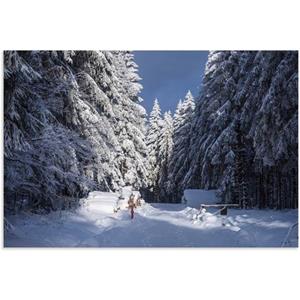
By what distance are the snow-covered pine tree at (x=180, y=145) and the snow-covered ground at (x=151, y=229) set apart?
0.77m

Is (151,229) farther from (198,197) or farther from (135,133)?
(135,133)

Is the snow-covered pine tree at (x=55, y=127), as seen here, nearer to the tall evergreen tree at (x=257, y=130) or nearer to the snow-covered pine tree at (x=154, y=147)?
the snow-covered pine tree at (x=154, y=147)

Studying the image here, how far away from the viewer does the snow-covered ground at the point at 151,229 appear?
5383 mm

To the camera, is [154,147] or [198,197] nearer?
[198,197]

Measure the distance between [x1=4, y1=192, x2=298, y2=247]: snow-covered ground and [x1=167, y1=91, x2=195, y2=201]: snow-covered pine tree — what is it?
77 centimetres

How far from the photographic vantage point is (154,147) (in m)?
7.61

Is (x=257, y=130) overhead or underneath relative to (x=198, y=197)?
overhead

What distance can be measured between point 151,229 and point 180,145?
9.97ft

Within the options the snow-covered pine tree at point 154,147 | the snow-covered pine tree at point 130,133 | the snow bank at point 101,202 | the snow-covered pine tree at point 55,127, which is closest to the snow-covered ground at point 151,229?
the snow bank at point 101,202

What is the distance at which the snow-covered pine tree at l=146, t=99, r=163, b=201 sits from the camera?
621 centimetres

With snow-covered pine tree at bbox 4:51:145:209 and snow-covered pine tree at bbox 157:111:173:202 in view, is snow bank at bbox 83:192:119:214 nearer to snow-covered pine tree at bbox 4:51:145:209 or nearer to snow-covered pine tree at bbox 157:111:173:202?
snow-covered pine tree at bbox 4:51:145:209

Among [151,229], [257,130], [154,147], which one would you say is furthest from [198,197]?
[154,147]
